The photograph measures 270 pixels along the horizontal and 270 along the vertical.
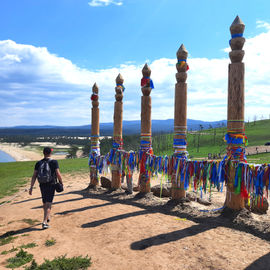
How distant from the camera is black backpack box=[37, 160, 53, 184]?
226 inches

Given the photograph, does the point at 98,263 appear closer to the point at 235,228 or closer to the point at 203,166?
the point at 235,228

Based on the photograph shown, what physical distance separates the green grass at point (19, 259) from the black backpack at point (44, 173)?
165 cm

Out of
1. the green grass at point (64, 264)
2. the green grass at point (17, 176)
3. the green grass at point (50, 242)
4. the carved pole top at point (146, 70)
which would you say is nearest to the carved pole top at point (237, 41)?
the carved pole top at point (146, 70)

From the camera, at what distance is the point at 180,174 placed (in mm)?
7273

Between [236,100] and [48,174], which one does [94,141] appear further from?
[236,100]

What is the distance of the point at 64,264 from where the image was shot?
13.1 feet

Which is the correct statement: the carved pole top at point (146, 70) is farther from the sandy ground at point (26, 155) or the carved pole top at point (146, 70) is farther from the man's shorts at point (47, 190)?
the sandy ground at point (26, 155)

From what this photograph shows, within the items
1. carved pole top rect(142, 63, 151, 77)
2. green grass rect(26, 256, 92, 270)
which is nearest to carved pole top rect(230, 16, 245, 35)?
carved pole top rect(142, 63, 151, 77)

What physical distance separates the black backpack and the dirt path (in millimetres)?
1190

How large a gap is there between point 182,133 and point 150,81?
94.6 inches

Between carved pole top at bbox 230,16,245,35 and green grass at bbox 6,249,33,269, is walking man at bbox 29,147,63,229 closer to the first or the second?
green grass at bbox 6,249,33,269

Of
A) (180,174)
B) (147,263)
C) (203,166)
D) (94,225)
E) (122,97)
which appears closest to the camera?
(147,263)

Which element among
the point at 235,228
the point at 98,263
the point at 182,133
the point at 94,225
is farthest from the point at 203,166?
the point at 98,263

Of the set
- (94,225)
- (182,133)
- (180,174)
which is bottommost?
(94,225)
